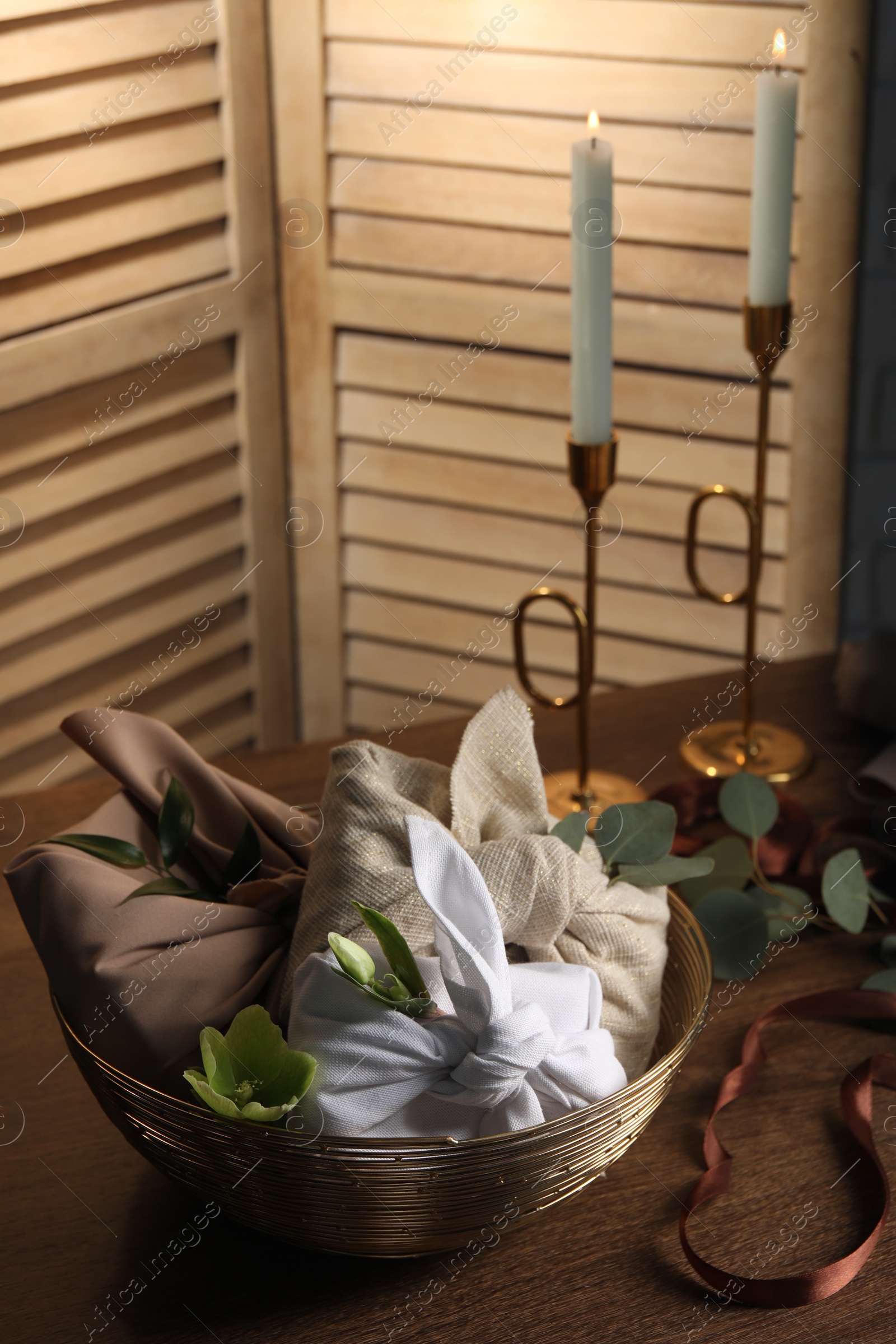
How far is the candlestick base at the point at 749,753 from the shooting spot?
97 cm

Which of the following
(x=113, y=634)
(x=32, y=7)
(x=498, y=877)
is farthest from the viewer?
(x=113, y=634)

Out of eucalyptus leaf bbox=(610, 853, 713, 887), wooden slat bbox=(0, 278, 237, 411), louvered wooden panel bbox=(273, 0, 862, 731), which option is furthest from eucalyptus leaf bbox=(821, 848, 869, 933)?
wooden slat bbox=(0, 278, 237, 411)

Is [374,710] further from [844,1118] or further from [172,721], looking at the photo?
[844,1118]

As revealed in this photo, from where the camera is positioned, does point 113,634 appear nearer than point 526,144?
No

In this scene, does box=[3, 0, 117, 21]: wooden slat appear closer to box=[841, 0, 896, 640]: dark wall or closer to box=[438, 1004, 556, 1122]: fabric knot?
box=[841, 0, 896, 640]: dark wall

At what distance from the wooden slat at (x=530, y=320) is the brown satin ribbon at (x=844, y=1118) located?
935 millimetres

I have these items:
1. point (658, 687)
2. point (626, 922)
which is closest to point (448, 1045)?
point (626, 922)

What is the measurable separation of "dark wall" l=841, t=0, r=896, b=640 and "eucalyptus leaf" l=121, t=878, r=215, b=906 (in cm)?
86

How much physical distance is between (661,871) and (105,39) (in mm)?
1208

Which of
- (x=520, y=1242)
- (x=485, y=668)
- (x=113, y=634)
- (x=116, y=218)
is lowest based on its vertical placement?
(x=485, y=668)

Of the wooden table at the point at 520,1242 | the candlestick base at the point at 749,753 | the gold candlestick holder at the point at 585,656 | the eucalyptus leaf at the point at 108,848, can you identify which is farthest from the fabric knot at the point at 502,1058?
the candlestick base at the point at 749,753

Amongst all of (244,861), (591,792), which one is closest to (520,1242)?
(244,861)

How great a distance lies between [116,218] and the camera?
1.50 m

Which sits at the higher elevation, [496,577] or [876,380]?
[876,380]
